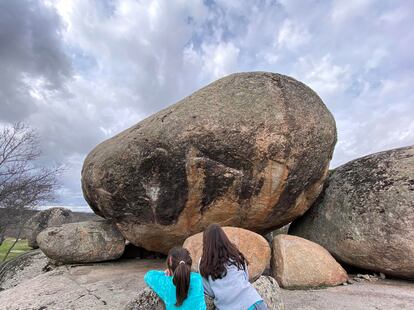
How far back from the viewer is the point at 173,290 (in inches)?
134

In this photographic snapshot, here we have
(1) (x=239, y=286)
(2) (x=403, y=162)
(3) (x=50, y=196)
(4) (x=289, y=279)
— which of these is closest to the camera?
(1) (x=239, y=286)

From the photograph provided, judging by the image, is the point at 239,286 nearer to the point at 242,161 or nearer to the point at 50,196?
the point at 242,161

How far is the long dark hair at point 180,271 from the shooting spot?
319 centimetres

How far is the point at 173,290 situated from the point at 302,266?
4.27 metres

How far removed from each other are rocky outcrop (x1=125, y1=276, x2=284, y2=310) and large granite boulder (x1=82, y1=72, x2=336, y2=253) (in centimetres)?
305

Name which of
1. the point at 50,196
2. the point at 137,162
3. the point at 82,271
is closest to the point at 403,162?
the point at 137,162

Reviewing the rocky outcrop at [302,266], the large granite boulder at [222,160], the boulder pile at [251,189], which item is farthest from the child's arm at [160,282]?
the rocky outcrop at [302,266]

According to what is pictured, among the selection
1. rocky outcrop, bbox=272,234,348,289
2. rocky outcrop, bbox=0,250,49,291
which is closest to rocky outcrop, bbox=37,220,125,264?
rocky outcrop, bbox=0,250,49,291

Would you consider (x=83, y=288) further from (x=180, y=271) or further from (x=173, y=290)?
(x=180, y=271)

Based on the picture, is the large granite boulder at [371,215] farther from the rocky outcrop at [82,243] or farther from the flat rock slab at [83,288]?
the rocky outcrop at [82,243]

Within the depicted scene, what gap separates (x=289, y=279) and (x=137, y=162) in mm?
3922

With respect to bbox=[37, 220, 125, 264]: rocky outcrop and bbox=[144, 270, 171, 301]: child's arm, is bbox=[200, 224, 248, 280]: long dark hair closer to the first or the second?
bbox=[144, 270, 171, 301]: child's arm

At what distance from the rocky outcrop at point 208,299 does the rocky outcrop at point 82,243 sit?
16.1ft

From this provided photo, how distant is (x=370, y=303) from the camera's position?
583 cm
